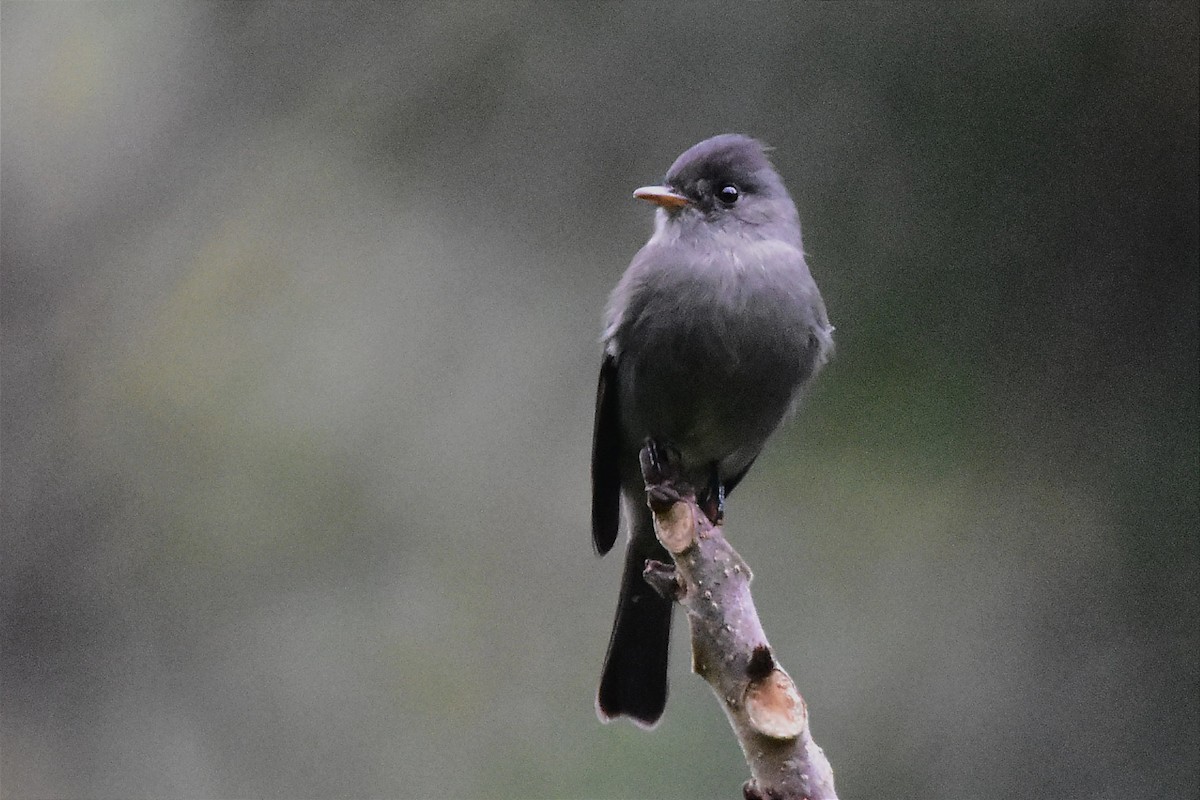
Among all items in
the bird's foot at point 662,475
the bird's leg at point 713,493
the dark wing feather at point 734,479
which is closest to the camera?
the bird's foot at point 662,475

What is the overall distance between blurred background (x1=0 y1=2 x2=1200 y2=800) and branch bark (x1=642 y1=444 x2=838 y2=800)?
6.28ft

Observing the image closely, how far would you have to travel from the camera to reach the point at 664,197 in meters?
3.60

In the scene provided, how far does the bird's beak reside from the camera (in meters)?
3.57

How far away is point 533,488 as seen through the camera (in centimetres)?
498

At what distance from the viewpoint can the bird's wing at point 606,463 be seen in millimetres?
3668

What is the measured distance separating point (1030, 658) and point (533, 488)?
1.79 m

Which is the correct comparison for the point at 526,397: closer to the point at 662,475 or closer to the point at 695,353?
the point at 695,353

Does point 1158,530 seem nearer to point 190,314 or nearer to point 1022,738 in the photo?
point 1022,738

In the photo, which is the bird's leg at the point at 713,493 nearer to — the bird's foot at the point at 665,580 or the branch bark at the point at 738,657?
the branch bark at the point at 738,657

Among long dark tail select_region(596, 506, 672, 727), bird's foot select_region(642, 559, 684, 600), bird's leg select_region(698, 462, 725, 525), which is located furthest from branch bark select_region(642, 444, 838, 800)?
bird's leg select_region(698, 462, 725, 525)

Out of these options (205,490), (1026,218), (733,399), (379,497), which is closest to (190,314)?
(205,490)

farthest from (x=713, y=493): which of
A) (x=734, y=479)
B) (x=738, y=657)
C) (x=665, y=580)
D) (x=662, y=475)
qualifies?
(x=738, y=657)

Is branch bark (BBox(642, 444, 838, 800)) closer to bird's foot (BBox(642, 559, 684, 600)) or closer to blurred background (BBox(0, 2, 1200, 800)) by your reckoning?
bird's foot (BBox(642, 559, 684, 600))

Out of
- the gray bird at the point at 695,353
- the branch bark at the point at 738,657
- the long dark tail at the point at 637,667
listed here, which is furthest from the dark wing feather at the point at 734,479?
the branch bark at the point at 738,657
